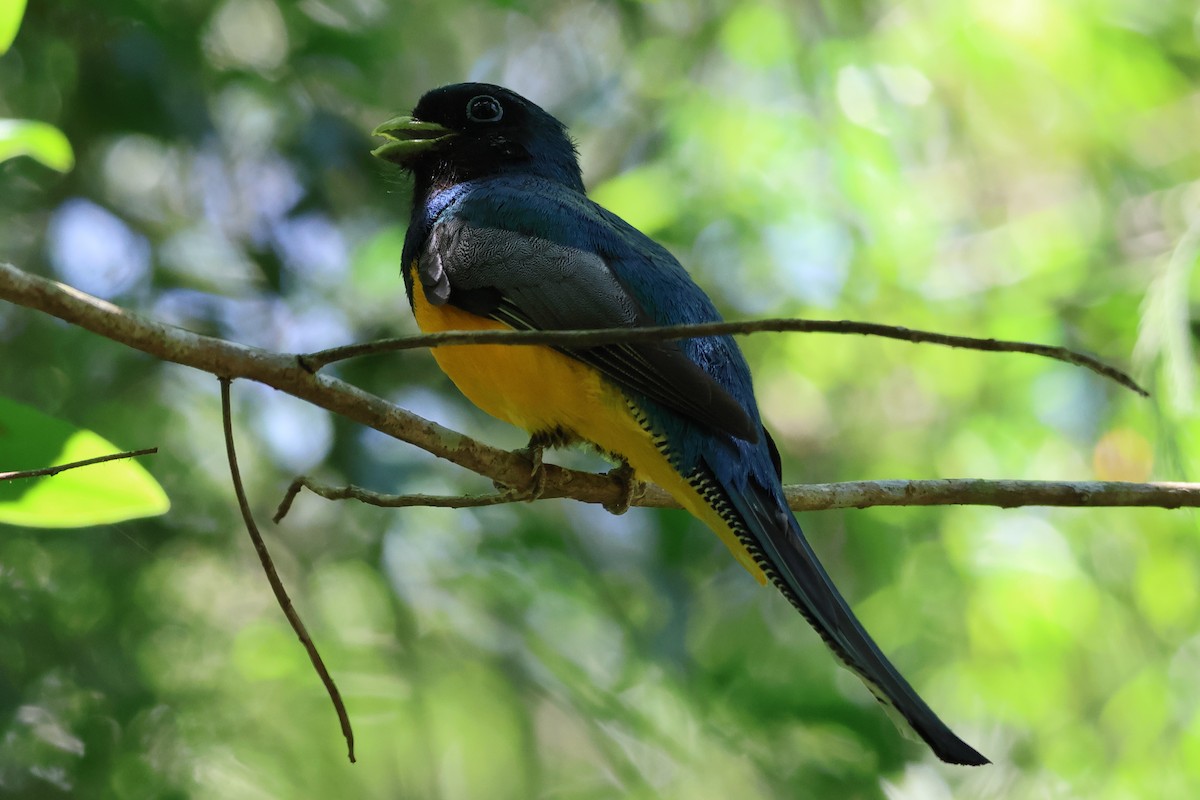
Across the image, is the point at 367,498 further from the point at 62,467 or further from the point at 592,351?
the point at 592,351

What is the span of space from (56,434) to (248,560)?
3593mm

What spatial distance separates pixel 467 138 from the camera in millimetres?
4562

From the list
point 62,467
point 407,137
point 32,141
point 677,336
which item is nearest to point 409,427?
point 62,467

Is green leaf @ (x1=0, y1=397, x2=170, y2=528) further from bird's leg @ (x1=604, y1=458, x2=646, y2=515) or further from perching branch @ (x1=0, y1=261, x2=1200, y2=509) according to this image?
bird's leg @ (x1=604, y1=458, x2=646, y2=515)

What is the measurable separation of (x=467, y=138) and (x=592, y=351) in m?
1.49

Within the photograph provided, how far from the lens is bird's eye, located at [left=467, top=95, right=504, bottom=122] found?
4582mm

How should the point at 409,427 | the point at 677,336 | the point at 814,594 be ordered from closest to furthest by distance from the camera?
the point at 677,336, the point at 409,427, the point at 814,594

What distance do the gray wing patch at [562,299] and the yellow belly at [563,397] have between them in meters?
0.08

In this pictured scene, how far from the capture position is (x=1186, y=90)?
7.50m

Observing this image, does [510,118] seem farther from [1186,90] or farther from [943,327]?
[1186,90]

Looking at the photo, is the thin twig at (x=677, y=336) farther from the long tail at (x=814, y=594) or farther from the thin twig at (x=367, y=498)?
the long tail at (x=814, y=594)

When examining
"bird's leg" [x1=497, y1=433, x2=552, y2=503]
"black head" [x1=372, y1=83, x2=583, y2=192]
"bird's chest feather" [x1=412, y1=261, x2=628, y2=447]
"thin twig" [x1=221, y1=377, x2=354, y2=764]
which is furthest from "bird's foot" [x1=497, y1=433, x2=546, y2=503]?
"black head" [x1=372, y1=83, x2=583, y2=192]

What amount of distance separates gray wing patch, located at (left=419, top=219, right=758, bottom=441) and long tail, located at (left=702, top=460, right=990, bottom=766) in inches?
8.7

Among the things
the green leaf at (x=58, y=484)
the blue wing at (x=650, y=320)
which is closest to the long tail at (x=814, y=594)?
the blue wing at (x=650, y=320)
